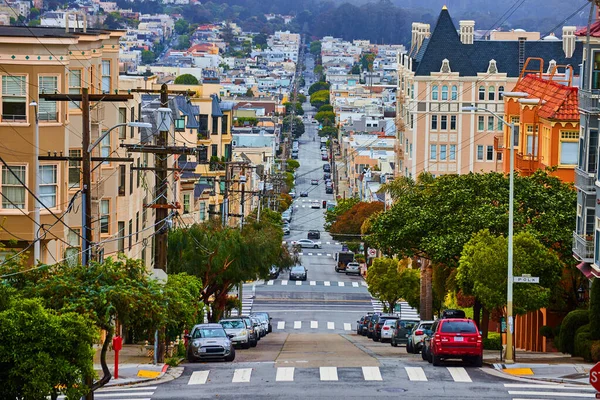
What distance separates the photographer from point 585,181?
47500mm

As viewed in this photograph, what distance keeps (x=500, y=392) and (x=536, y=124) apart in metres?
28.9

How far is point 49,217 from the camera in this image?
42469 mm

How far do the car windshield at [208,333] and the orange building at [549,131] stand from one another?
17.2 metres

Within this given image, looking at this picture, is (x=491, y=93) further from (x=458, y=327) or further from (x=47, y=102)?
(x=47, y=102)

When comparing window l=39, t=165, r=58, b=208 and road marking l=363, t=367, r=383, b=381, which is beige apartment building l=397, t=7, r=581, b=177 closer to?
window l=39, t=165, r=58, b=208

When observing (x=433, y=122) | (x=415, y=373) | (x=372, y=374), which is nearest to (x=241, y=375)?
(x=372, y=374)

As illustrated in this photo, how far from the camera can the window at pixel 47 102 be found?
4175 cm

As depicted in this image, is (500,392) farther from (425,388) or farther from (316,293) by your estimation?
(316,293)

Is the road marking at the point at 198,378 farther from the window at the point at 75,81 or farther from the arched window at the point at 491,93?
the arched window at the point at 491,93

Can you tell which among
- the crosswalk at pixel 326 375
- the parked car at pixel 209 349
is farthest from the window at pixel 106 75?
the crosswalk at pixel 326 375

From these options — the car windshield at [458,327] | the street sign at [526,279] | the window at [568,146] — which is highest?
the window at [568,146]

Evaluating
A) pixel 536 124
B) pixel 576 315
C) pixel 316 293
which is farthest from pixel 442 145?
pixel 576 315

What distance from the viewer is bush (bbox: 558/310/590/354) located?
156 feet

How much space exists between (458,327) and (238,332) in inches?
597
